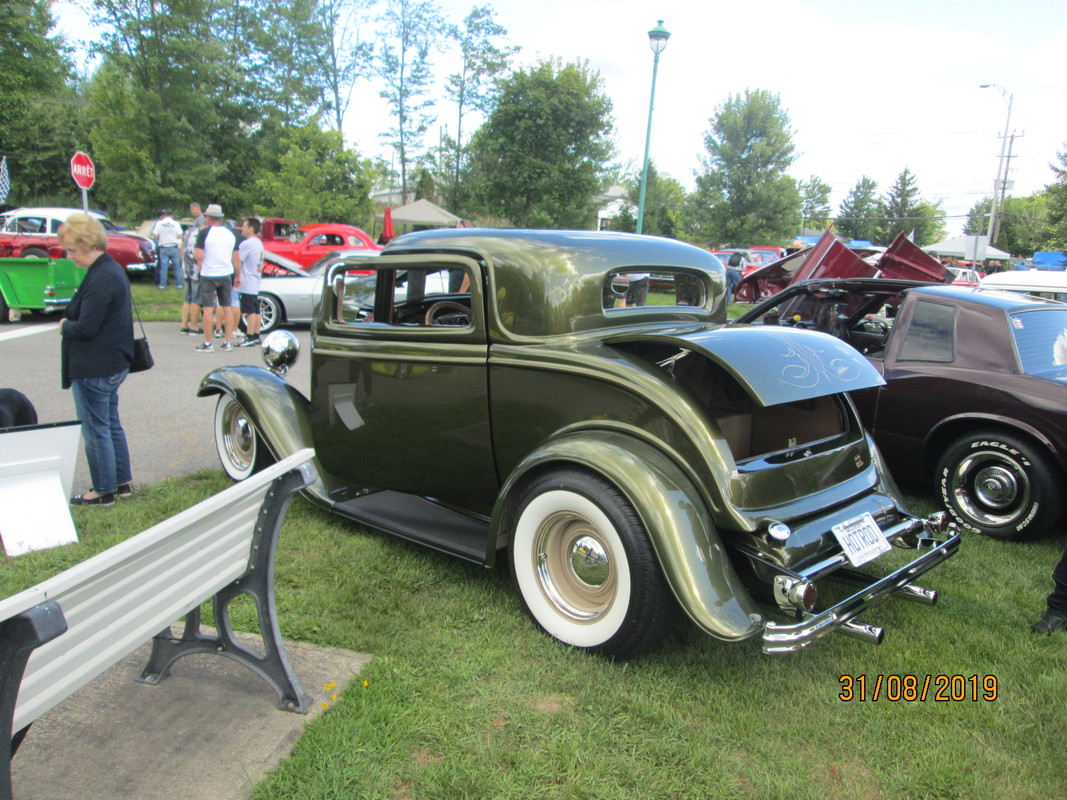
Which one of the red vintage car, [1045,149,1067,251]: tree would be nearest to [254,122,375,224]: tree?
the red vintage car

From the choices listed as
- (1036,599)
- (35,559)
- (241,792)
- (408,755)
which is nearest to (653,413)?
(408,755)

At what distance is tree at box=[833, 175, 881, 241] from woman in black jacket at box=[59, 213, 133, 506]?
2754 inches

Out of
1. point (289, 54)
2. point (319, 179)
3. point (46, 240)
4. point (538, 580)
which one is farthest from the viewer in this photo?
point (289, 54)

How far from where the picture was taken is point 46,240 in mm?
15414

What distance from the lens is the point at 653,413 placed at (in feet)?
9.55

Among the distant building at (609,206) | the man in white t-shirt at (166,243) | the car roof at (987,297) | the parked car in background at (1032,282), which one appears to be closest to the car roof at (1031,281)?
the parked car in background at (1032,282)

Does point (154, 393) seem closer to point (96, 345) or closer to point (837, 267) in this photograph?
point (96, 345)

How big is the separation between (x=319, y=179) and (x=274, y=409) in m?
21.2

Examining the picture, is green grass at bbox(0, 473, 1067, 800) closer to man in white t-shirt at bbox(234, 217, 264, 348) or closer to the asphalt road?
the asphalt road

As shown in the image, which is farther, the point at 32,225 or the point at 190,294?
the point at 32,225

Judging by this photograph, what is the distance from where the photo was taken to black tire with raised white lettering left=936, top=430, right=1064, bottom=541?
162 inches
